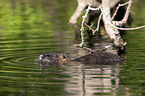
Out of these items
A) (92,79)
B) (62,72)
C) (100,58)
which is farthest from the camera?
(100,58)

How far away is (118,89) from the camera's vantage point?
828 cm

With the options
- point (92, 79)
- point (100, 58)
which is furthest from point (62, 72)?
point (100, 58)

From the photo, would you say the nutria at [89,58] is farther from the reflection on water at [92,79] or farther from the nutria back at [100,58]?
the reflection on water at [92,79]

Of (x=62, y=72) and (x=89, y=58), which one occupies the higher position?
(x=89, y=58)

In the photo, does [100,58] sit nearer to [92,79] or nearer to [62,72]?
[62,72]

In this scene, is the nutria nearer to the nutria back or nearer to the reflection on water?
the nutria back

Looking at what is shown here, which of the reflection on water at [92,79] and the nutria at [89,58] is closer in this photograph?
the reflection on water at [92,79]

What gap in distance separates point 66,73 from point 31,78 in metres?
0.92

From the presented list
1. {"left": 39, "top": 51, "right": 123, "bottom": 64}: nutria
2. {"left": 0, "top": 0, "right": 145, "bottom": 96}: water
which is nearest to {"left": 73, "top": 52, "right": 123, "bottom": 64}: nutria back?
{"left": 39, "top": 51, "right": 123, "bottom": 64}: nutria

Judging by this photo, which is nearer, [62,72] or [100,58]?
[62,72]

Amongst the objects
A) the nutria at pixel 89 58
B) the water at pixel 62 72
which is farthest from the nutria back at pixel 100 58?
the water at pixel 62 72

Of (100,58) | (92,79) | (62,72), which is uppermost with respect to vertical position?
(100,58)

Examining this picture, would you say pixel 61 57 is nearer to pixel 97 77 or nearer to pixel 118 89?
pixel 97 77

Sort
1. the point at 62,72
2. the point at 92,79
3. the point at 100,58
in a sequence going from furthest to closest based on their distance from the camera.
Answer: the point at 100,58, the point at 62,72, the point at 92,79
